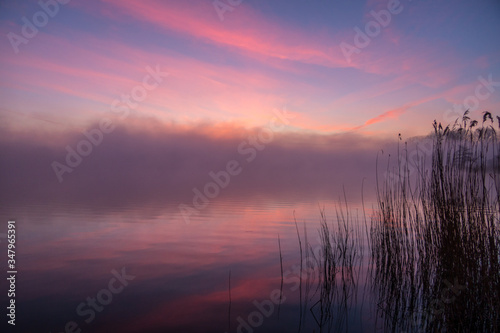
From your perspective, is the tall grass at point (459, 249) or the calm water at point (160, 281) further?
the calm water at point (160, 281)

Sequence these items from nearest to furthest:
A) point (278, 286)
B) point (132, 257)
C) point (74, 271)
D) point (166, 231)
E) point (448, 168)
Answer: point (448, 168)
point (278, 286)
point (74, 271)
point (132, 257)
point (166, 231)

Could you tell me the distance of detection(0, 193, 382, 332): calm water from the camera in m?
3.59

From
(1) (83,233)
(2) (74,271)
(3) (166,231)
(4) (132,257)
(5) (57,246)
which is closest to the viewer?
(2) (74,271)

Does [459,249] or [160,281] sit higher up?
[459,249]

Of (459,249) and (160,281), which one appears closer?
(459,249)

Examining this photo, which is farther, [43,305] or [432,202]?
[43,305]

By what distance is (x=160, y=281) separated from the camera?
16.3 ft

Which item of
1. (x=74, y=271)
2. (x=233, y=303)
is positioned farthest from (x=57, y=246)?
(x=233, y=303)

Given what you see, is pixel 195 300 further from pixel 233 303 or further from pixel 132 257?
pixel 132 257

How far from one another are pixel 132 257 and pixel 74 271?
3.94 ft

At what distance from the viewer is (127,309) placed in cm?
388

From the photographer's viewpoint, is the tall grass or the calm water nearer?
the tall grass

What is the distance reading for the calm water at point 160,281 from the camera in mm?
3590

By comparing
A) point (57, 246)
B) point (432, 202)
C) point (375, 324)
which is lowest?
point (375, 324)
